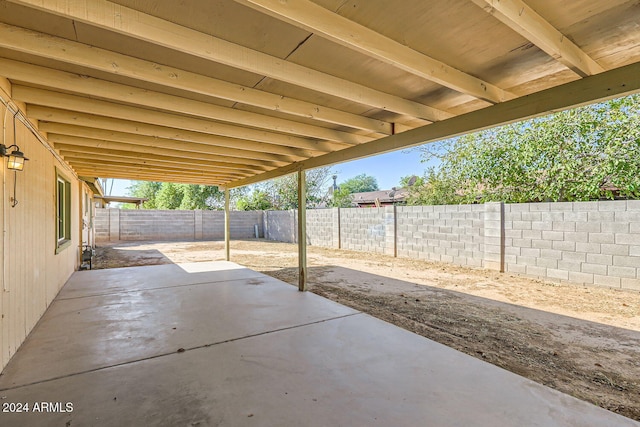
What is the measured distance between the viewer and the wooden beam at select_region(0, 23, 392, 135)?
5.56ft

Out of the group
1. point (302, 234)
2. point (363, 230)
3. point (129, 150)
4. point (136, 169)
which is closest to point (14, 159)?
point (129, 150)

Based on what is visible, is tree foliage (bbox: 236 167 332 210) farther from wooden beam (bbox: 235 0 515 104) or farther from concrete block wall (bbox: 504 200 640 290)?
wooden beam (bbox: 235 0 515 104)

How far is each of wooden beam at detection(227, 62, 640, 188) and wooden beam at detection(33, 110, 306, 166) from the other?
5.68 ft

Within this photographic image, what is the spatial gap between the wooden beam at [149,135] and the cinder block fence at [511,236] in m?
4.32

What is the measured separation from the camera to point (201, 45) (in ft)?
5.78

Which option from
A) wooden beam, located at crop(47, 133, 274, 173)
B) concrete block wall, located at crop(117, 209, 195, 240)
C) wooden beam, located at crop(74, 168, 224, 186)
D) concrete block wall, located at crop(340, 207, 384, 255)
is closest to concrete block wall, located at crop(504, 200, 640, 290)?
concrete block wall, located at crop(340, 207, 384, 255)

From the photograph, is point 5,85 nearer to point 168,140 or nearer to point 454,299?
point 168,140

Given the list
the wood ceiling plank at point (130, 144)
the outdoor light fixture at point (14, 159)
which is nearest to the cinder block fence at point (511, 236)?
the wood ceiling plank at point (130, 144)

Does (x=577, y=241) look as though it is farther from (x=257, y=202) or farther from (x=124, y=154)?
(x=257, y=202)

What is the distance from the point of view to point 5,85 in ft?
7.50

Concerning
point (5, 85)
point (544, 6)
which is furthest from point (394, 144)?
point (5, 85)

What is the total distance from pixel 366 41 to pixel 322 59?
1.50 feet

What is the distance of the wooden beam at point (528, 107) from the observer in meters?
1.90

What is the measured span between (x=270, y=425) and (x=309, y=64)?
2306 mm
